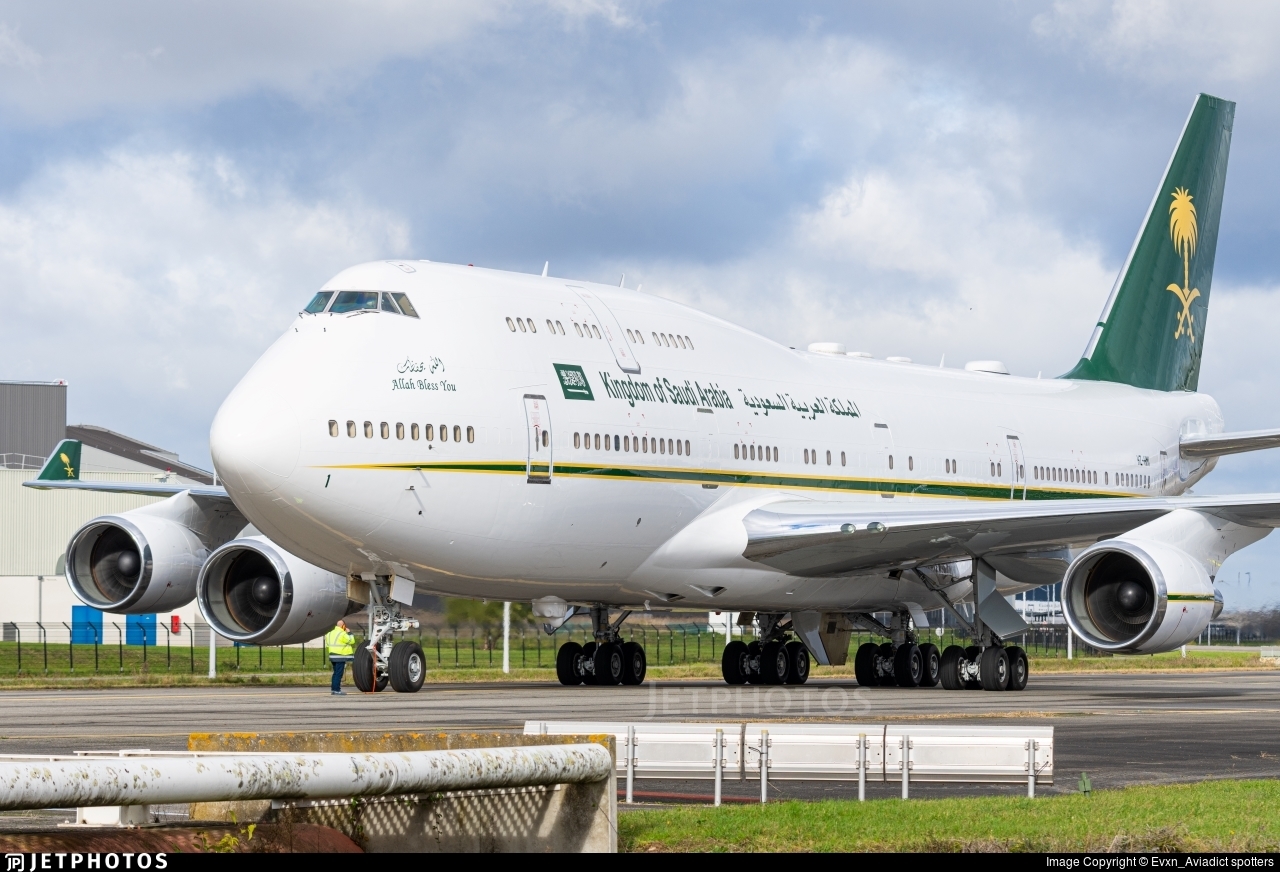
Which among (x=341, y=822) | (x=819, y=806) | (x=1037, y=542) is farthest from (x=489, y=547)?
(x=341, y=822)

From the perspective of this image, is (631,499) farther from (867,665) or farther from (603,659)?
(867,665)

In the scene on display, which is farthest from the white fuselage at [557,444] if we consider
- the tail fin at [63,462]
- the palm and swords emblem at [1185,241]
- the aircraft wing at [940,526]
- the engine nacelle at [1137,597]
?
the tail fin at [63,462]

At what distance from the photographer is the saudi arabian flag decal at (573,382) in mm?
22703

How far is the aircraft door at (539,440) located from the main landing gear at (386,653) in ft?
7.62

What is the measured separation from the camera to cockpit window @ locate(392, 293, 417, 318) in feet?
71.0

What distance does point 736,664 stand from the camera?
29.2 metres

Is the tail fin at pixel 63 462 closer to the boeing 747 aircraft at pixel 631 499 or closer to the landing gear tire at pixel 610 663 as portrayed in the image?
the boeing 747 aircraft at pixel 631 499

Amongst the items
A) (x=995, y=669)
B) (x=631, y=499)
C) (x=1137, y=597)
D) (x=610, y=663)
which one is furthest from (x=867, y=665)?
(x=631, y=499)

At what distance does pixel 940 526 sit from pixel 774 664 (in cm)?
538

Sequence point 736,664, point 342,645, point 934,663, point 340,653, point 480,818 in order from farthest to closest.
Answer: point 736,664 → point 934,663 → point 342,645 → point 340,653 → point 480,818

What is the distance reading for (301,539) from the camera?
68.9 feet

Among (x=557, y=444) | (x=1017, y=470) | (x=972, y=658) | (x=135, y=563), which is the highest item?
(x=1017, y=470)

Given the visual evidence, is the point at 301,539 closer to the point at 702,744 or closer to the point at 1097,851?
the point at 702,744

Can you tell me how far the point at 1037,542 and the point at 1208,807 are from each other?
16521mm
